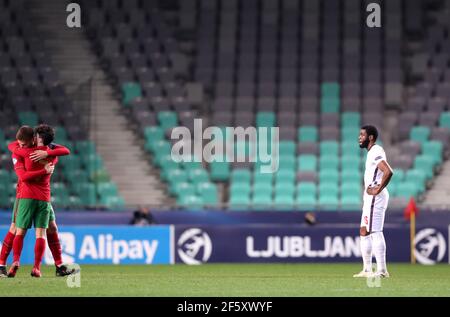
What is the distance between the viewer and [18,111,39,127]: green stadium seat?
81.4 feet

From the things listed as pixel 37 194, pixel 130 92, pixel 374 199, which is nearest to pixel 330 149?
pixel 130 92

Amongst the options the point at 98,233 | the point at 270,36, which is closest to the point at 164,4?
the point at 270,36

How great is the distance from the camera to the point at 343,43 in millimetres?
28078

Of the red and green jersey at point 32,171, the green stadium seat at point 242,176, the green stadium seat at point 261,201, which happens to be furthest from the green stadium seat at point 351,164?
the red and green jersey at point 32,171

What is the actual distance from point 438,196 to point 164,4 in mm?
8644

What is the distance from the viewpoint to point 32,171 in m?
14.1

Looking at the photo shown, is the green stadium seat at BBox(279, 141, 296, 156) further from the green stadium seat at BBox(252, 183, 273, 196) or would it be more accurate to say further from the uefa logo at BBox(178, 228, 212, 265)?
the uefa logo at BBox(178, 228, 212, 265)

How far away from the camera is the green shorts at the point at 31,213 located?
14.1m

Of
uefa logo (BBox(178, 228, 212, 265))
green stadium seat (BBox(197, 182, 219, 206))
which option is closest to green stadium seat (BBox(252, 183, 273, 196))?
green stadium seat (BBox(197, 182, 219, 206))

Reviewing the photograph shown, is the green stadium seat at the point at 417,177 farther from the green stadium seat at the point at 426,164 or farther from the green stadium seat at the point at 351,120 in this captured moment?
the green stadium seat at the point at 351,120

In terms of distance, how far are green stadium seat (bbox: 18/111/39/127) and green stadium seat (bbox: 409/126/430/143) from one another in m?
8.19

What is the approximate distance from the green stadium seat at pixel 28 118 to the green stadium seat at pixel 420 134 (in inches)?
323

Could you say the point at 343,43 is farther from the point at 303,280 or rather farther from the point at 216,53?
the point at 303,280

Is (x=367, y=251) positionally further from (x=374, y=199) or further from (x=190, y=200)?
(x=190, y=200)
